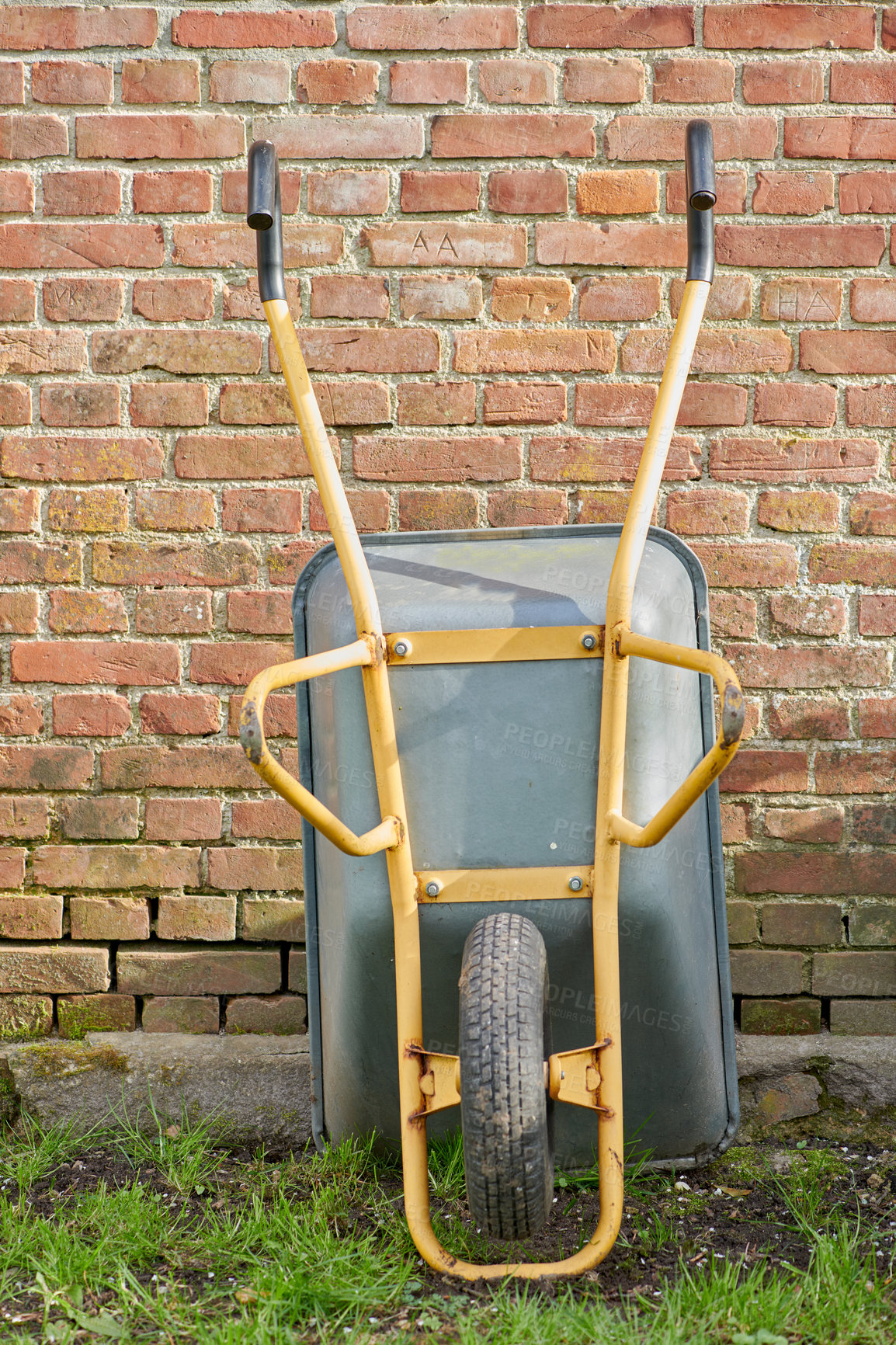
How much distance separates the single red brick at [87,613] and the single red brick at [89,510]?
0.12 metres

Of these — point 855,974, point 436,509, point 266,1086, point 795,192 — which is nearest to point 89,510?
point 436,509

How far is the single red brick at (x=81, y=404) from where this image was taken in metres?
1.91

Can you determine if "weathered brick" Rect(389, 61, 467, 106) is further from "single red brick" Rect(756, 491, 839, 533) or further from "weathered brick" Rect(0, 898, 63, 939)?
"weathered brick" Rect(0, 898, 63, 939)

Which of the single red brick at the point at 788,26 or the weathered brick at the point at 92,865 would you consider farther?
the weathered brick at the point at 92,865

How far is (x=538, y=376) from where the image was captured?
1890 millimetres

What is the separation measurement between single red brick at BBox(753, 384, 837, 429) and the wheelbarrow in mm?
470

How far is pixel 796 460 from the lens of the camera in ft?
6.16

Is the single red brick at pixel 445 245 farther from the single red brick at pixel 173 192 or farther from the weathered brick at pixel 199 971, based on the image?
the weathered brick at pixel 199 971

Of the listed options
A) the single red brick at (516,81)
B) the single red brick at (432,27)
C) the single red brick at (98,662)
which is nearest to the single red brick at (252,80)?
the single red brick at (432,27)

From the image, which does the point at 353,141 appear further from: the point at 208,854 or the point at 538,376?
the point at 208,854

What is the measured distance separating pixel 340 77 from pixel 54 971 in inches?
68.4

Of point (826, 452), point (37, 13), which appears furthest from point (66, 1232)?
point (37, 13)

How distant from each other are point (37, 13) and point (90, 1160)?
202 cm

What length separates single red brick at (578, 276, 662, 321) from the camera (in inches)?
73.8
